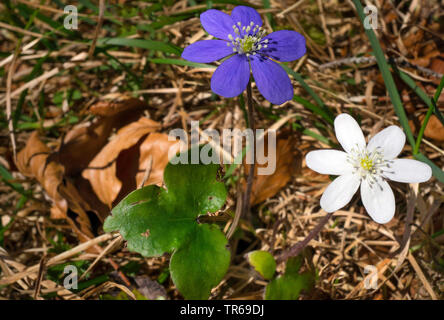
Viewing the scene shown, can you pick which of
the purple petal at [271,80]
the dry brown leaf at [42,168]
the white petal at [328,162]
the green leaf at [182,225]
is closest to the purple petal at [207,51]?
the purple petal at [271,80]

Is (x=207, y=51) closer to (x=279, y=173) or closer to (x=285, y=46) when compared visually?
(x=285, y=46)

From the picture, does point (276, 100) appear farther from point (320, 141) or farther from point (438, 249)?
point (438, 249)

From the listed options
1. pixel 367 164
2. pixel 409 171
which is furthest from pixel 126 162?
pixel 409 171

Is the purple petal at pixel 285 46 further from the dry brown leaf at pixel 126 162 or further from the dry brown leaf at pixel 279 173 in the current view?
the dry brown leaf at pixel 126 162

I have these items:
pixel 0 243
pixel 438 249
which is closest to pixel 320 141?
pixel 438 249

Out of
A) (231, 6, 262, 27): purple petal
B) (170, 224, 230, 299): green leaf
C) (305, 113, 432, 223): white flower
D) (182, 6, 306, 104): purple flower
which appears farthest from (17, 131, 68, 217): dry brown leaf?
(305, 113, 432, 223): white flower

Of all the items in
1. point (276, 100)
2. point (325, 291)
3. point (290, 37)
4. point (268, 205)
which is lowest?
point (325, 291)
